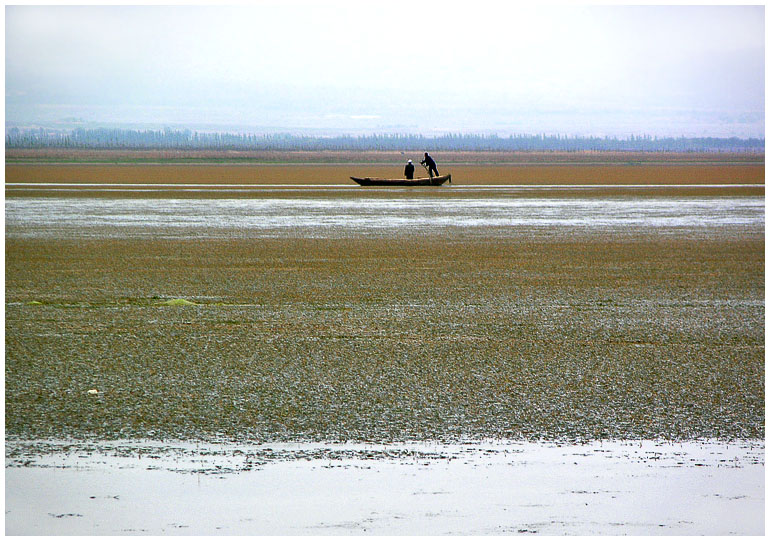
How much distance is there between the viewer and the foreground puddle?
4.57 metres

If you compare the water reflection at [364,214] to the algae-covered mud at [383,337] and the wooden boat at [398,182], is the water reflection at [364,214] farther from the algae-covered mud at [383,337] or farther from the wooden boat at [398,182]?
the wooden boat at [398,182]

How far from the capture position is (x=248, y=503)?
15.7 ft

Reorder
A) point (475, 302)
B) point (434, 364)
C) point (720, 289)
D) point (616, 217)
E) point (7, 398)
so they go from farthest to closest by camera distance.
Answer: point (616, 217) → point (720, 289) → point (475, 302) → point (434, 364) → point (7, 398)

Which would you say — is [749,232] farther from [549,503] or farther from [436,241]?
[549,503]

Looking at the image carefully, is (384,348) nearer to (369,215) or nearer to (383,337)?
(383,337)

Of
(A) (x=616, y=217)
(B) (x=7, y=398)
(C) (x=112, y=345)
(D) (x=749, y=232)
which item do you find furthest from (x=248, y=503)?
(A) (x=616, y=217)

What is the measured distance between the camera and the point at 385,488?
5.00 meters

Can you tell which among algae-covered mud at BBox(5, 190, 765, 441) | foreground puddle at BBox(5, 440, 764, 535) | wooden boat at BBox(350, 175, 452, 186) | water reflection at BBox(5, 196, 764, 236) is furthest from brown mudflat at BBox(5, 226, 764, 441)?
wooden boat at BBox(350, 175, 452, 186)

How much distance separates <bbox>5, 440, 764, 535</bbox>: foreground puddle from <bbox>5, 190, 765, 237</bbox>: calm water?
14.2 meters

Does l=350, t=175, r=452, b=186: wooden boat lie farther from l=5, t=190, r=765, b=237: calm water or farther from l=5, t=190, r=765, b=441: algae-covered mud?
l=5, t=190, r=765, b=441: algae-covered mud

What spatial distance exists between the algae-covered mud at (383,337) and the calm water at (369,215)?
2.16m

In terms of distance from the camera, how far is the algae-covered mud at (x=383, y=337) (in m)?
6.28

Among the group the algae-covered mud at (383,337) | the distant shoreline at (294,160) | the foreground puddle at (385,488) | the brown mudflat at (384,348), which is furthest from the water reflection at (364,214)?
the distant shoreline at (294,160)

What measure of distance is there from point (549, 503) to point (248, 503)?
4.82 feet
